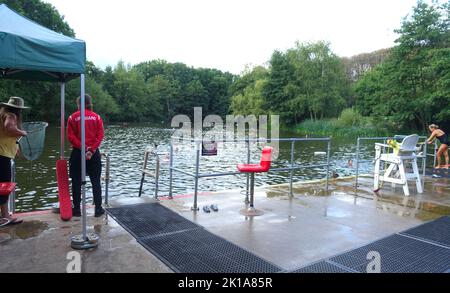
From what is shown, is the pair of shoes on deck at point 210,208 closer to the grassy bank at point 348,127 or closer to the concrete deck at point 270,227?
the concrete deck at point 270,227

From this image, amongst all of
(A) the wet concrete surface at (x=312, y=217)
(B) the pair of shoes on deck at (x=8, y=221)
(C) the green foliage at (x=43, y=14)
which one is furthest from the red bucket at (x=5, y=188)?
(C) the green foliage at (x=43, y=14)

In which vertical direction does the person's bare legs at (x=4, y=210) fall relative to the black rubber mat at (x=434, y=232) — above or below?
above

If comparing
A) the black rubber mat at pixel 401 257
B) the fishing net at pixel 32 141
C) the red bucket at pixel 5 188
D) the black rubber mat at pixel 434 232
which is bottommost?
the black rubber mat at pixel 401 257

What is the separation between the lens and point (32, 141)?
5.54m

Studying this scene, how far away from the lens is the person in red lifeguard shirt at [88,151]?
5.17m

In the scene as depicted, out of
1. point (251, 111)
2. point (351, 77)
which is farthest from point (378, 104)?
point (251, 111)

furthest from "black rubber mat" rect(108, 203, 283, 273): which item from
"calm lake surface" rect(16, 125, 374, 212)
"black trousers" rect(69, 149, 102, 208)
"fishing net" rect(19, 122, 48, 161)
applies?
"calm lake surface" rect(16, 125, 374, 212)

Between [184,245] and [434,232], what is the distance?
11.6ft

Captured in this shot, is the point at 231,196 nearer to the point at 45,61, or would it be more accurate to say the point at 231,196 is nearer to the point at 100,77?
the point at 45,61

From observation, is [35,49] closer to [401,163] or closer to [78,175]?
[78,175]

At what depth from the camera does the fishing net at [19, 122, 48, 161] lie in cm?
546

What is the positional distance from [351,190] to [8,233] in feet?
21.0

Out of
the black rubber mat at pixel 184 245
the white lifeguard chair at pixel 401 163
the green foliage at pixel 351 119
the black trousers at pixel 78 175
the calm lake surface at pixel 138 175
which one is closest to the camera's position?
the black rubber mat at pixel 184 245
